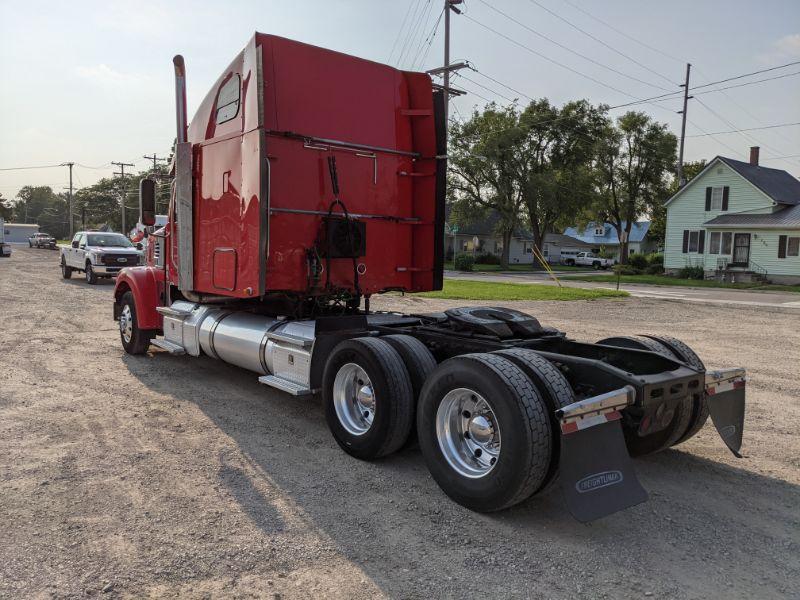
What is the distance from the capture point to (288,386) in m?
5.47

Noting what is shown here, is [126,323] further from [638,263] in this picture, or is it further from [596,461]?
[638,263]

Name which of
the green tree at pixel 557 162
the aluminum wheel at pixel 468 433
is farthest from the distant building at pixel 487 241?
the aluminum wheel at pixel 468 433

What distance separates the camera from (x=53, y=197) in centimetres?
18150

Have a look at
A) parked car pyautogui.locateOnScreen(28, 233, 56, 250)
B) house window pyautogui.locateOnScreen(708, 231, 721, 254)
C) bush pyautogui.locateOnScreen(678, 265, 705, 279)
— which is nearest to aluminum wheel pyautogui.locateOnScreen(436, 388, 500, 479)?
bush pyautogui.locateOnScreen(678, 265, 705, 279)

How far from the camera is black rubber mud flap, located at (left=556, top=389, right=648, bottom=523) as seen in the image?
11.0 feet

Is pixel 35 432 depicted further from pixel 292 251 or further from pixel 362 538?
pixel 362 538

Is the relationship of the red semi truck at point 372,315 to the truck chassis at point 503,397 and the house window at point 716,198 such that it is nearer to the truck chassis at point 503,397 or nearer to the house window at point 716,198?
the truck chassis at point 503,397

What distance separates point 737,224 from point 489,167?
60.9 feet

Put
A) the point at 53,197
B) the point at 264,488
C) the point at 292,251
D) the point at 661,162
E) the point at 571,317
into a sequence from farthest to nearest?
the point at 53,197 → the point at 661,162 → the point at 571,317 → the point at 292,251 → the point at 264,488

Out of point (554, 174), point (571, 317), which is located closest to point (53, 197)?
point (554, 174)

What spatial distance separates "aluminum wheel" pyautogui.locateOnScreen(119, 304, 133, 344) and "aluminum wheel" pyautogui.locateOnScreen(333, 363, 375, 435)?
16.5ft

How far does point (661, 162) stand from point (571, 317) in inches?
1695

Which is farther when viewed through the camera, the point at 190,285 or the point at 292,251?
the point at 190,285

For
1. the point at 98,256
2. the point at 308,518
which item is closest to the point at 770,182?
the point at 98,256
